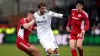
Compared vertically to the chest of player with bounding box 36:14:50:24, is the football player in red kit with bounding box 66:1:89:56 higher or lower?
lower

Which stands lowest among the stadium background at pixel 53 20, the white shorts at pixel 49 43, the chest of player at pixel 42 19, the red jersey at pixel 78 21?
the stadium background at pixel 53 20

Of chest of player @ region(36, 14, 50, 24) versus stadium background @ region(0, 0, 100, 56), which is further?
stadium background @ region(0, 0, 100, 56)

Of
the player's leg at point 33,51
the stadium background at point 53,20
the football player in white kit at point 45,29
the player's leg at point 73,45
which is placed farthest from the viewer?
the stadium background at point 53,20

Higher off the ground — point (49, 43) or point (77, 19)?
point (77, 19)

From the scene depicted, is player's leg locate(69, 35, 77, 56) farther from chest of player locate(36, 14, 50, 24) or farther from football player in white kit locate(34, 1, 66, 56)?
chest of player locate(36, 14, 50, 24)

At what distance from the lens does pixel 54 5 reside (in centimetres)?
3619

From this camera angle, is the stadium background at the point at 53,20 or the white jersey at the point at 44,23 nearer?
the white jersey at the point at 44,23

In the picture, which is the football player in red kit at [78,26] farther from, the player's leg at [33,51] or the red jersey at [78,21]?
the player's leg at [33,51]

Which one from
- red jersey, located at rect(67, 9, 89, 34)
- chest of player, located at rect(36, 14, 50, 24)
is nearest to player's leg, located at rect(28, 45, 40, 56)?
chest of player, located at rect(36, 14, 50, 24)

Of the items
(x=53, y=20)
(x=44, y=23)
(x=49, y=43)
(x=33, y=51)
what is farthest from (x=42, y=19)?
(x=53, y=20)

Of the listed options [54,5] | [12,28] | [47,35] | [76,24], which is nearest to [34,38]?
[12,28]

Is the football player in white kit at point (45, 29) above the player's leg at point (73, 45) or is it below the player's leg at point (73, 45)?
above

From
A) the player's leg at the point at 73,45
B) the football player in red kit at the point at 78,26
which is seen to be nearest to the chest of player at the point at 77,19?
the football player in red kit at the point at 78,26

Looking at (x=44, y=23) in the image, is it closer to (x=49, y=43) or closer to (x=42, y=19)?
(x=42, y=19)
